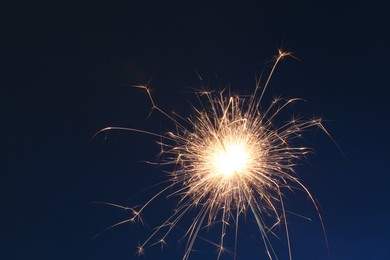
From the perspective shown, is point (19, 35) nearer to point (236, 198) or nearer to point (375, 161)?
point (236, 198)

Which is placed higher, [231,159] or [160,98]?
[160,98]

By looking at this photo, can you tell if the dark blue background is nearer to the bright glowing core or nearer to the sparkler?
the sparkler

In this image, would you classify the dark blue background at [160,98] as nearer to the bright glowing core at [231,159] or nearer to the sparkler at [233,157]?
the sparkler at [233,157]

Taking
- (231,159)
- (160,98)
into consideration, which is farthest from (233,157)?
(160,98)

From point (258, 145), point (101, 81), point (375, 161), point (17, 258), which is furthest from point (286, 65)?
point (17, 258)

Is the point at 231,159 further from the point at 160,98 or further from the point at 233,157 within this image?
the point at 160,98

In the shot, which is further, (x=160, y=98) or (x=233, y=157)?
(x=160, y=98)

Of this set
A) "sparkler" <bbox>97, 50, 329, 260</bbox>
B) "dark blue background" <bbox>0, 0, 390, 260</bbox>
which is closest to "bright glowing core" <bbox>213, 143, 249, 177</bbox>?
"sparkler" <bbox>97, 50, 329, 260</bbox>
